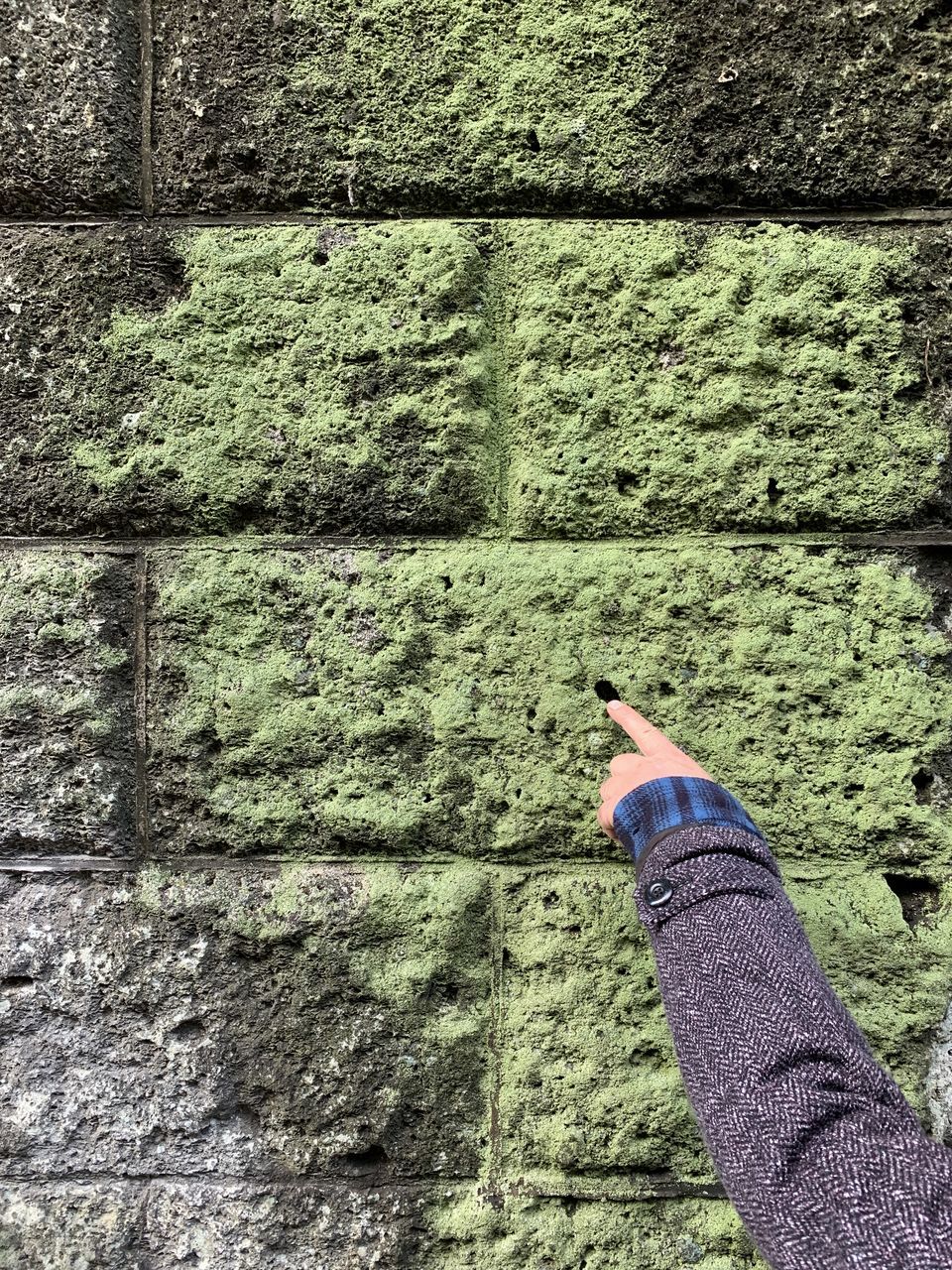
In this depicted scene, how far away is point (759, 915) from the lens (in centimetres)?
96

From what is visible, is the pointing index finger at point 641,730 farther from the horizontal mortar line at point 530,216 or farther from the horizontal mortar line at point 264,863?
the horizontal mortar line at point 530,216

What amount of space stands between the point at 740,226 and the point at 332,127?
632 millimetres

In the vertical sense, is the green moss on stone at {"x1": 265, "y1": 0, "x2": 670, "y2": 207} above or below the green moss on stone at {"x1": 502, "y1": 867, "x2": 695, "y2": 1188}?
above

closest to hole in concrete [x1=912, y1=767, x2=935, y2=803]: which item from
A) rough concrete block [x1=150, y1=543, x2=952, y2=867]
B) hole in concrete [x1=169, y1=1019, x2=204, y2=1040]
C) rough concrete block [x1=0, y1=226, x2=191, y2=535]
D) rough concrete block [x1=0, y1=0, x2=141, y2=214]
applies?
rough concrete block [x1=150, y1=543, x2=952, y2=867]

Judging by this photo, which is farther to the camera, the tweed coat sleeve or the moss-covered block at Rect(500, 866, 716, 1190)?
the moss-covered block at Rect(500, 866, 716, 1190)

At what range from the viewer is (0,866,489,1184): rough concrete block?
3.92 ft

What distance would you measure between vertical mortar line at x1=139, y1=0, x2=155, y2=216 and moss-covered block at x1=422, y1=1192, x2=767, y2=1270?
1587mm

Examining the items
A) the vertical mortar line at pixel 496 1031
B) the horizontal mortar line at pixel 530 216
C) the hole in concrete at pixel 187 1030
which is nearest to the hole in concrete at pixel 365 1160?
the vertical mortar line at pixel 496 1031

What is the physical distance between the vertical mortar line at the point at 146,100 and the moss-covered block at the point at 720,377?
56 cm

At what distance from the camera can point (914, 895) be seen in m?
1.20

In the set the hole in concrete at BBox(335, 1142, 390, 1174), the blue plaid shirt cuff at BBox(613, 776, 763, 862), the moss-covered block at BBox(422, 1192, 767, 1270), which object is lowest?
the moss-covered block at BBox(422, 1192, 767, 1270)

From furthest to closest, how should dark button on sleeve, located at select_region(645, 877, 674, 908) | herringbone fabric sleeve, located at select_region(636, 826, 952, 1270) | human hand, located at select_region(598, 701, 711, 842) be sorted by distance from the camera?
human hand, located at select_region(598, 701, 711, 842)
dark button on sleeve, located at select_region(645, 877, 674, 908)
herringbone fabric sleeve, located at select_region(636, 826, 952, 1270)

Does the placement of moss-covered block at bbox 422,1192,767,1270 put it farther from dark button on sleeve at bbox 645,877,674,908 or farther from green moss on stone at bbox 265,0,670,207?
green moss on stone at bbox 265,0,670,207

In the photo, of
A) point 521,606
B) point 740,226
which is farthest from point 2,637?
point 740,226
